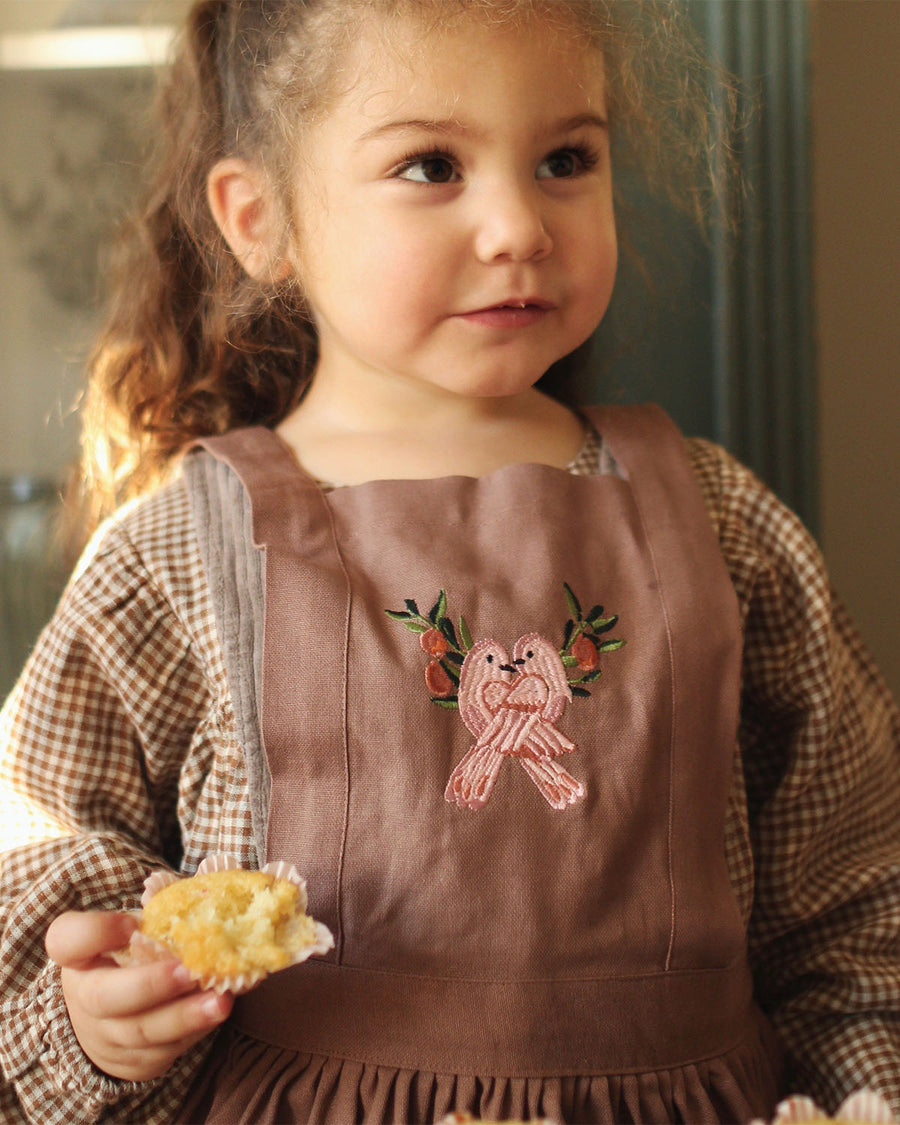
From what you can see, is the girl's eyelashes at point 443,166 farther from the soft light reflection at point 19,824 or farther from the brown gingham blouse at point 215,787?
the soft light reflection at point 19,824

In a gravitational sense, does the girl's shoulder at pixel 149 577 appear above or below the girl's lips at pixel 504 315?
below

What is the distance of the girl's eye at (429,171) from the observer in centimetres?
90

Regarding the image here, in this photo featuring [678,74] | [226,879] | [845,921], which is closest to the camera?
[226,879]

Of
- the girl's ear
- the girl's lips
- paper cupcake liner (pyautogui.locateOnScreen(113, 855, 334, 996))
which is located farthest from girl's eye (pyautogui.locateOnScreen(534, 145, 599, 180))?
paper cupcake liner (pyautogui.locateOnScreen(113, 855, 334, 996))

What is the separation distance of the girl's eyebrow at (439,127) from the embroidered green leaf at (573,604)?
1.13 feet

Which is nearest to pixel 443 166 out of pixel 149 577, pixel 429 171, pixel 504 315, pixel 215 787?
pixel 429 171

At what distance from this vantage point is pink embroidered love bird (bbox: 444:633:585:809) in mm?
852

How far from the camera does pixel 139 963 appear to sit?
745mm

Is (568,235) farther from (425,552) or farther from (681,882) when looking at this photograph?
(681,882)

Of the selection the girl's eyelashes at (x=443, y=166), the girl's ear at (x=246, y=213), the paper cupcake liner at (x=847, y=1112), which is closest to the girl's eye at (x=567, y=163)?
the girl's eyelashes at (x=443, y=166)

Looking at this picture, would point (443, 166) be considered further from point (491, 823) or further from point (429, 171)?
point (491, 823)

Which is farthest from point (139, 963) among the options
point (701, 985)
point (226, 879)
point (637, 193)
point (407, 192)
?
point (637, 193)

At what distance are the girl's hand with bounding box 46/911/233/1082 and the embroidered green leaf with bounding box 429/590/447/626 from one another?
0.29m

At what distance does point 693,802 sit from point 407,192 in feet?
1.65
